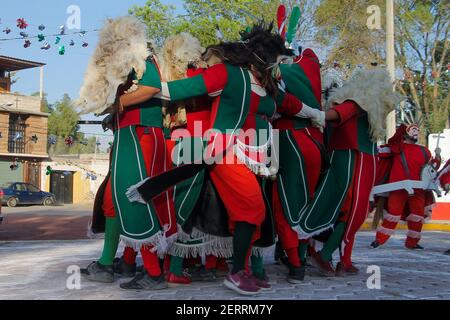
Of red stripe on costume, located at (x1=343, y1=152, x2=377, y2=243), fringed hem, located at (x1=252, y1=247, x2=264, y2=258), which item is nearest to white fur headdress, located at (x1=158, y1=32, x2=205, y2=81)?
fringed hem, located at (x1=252, y1=247, x2=264, y2=258)

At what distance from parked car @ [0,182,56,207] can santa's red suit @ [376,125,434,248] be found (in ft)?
83.3

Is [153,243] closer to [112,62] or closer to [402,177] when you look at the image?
[112,62]

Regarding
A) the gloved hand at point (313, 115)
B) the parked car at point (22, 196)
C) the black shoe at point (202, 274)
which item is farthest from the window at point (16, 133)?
the gloved hand at point (313, 115)

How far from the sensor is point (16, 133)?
38.2 m

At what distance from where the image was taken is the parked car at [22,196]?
29719 mm

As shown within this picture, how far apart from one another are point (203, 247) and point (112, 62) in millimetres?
1576

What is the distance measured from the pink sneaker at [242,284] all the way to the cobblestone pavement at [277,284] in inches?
2.1

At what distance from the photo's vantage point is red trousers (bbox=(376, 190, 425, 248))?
7496 millimetres

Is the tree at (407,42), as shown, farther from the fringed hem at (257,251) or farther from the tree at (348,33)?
the fringed hem at (257,251)

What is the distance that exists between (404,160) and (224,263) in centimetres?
342

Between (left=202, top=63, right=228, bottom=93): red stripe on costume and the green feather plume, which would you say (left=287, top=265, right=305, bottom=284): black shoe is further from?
the green feather plume
